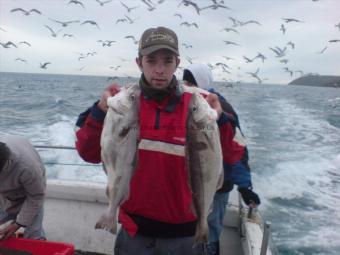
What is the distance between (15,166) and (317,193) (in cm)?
805

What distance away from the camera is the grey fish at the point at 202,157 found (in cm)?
212

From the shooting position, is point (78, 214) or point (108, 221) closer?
point (108, 221)

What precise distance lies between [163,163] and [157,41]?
727 millimetres

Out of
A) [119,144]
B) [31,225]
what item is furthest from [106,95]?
[31,225]

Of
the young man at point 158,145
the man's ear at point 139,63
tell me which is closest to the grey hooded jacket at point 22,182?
the young man at point 158,145

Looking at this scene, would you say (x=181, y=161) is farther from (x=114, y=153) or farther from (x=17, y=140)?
(x=17, y=140)

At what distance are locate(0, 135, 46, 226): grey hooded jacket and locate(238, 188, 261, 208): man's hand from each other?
6.28ft

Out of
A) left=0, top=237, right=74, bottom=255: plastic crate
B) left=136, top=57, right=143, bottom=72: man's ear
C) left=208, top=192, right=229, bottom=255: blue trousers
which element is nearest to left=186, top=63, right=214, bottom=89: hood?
left=208, top=192, right=229, bottom=255: blue trousers

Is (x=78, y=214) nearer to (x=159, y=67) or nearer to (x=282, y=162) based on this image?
(x=159, y=67)

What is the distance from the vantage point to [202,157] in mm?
2221

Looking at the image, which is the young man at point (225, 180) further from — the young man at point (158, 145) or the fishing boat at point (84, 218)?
the young man at point (158, 145)

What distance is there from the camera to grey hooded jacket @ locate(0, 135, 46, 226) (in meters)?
3.35

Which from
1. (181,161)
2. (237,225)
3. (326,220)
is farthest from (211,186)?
(326,220)

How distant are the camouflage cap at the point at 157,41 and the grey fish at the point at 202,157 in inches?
13.1
